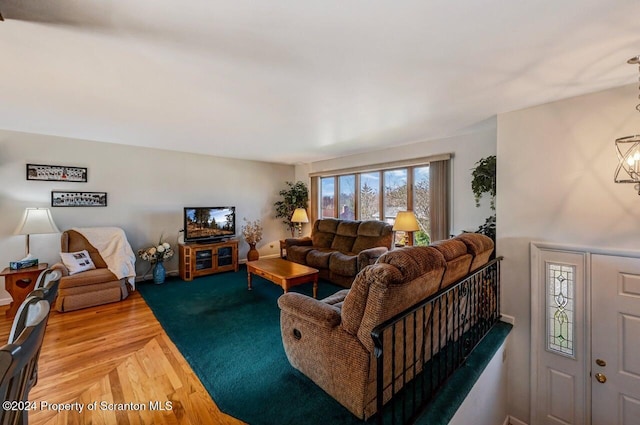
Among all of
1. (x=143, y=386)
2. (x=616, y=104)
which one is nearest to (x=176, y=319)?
(x=143, y=386)

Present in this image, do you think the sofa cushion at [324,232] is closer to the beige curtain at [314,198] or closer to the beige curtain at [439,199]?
the beige curtain at [314,198]

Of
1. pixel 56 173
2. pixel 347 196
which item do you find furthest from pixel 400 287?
pixel 56 173

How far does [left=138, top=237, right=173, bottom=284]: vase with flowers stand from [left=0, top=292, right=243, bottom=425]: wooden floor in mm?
1428

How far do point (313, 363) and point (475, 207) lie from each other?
3.13 m

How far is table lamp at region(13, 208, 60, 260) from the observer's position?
3.36m

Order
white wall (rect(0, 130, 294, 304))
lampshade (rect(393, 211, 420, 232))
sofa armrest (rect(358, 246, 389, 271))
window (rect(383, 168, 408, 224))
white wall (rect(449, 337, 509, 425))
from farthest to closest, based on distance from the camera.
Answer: window (rect(383, 168, 408, 224))
sofa armrest (rect(358, 246, 389, 271))
lampshade (rect(393, 211, 420, 232))
white wall (rect(0, 130, 294, 304))
white wall (rect(449, 337, 509, 425))

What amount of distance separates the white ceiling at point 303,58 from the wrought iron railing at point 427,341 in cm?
160

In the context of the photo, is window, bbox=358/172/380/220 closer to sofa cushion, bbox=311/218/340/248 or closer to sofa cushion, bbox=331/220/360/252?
sofa cushion, bbox=331/220/360/252

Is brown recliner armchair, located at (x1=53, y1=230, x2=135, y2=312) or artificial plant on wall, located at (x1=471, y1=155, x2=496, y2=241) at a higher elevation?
artificial plant on wall, located at (x1=471, y1=155, x2=496, y2=241)

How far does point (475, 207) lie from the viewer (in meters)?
3.70

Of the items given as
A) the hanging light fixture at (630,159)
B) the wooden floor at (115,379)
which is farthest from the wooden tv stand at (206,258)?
the hanging light fixture at (630,159)

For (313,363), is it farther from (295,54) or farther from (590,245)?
(590,245)

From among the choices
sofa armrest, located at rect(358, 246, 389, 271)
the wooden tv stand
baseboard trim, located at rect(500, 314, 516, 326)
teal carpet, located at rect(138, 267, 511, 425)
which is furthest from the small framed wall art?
baseboard trim, located at rect(500, 314, 516, 326)

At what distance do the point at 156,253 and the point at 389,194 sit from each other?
4312 mm
